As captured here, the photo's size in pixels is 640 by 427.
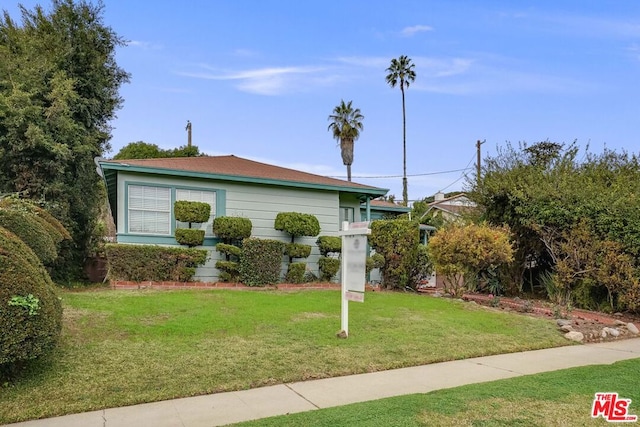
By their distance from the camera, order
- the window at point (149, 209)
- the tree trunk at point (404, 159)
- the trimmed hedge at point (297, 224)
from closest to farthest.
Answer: the window at point (149, 209)
the trimmed hedge at point (297, 224)
the tree trunk at point (404, 159)

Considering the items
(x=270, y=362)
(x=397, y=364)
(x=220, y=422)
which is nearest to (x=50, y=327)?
(x=220, y=422)

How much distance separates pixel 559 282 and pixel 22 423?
37.8 ft

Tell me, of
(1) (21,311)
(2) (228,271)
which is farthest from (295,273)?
(1) (21,311)

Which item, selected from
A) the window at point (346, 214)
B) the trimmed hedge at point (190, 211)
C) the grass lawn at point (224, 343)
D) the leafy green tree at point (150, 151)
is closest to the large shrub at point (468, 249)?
the grass lawn at point (224, 343)

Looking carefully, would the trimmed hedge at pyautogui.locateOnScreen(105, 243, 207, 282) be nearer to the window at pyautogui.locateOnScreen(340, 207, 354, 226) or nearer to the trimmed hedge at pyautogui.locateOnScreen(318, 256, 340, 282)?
the trimmed hedge at pyautogui.locateOnScreen(318, 256, 340, 282)

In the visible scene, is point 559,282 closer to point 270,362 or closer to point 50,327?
point 270,362

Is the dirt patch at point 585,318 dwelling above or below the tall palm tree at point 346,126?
below

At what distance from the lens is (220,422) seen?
3943 millimetres

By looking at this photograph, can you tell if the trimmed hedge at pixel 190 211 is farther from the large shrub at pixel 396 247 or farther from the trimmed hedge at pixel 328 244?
the large shrub at pixel 396 247

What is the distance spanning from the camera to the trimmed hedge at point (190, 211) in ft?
38.8

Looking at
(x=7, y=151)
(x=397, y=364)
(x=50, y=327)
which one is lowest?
(x=397, y=364)

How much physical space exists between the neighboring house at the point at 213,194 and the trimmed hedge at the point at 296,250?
1.04 meters

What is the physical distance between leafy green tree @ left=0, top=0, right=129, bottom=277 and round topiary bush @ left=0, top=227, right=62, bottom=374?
7.96m

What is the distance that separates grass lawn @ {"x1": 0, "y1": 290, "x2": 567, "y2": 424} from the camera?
4668mm
